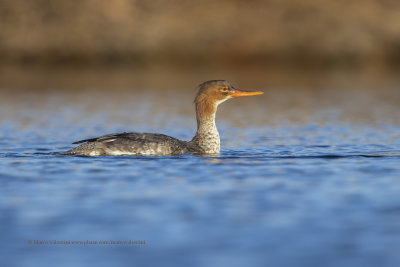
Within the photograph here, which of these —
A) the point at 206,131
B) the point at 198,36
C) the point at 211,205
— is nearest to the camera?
the point at 211,205

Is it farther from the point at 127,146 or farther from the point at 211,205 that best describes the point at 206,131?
the point at 211,205

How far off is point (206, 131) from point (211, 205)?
4.57 metres

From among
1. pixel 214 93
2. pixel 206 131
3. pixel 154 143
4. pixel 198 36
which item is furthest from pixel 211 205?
pixel 198 36

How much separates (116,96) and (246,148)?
12.4 m

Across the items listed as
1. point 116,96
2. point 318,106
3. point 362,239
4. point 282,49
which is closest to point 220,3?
point 282,49

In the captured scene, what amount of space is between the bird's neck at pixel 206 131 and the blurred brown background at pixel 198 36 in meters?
24.2

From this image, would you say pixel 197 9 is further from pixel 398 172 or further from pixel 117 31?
pixel 398 172

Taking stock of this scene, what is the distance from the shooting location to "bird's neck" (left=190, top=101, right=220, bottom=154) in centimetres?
1275

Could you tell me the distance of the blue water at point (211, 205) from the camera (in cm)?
656

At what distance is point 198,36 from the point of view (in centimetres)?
3975

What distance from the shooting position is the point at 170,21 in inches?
1570

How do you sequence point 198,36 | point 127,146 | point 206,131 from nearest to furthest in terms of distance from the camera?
point 127,146 → point 206,131 → point 198,36

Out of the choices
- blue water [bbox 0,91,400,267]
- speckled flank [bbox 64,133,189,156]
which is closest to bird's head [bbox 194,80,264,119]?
blue water [bbox 0,91,400,267]

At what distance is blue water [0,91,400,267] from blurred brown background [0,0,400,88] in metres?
24.5
